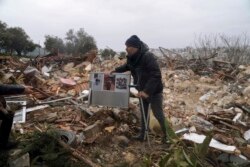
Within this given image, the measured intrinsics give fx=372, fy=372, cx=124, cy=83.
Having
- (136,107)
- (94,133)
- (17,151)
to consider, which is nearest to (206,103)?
(136,107)

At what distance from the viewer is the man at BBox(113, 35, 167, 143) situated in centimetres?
651

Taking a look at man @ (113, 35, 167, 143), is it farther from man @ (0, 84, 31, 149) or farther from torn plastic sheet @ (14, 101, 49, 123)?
torn plastic sheet @ (14, 101, 49, 123)

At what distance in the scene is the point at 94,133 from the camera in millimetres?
7227

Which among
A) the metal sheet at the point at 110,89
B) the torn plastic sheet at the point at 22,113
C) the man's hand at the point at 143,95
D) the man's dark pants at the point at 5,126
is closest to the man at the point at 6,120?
the man's dark pants at the point at 5,126

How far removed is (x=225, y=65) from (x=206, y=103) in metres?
6.54

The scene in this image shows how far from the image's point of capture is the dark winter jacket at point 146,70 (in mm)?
6504

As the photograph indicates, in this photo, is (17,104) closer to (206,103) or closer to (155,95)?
(155,95)

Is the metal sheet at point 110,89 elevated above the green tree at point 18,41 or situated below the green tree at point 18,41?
below

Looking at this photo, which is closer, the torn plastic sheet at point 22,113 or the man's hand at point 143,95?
the man's hand at point 143,95

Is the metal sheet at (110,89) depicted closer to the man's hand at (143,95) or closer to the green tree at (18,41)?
the man's hand at (143,95)

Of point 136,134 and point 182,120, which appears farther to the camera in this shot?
point 182,120

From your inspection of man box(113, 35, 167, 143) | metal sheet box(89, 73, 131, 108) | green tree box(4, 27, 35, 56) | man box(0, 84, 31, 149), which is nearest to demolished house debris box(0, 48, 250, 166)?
man box(0, 84, 31, 149)

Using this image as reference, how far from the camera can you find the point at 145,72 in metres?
6.67

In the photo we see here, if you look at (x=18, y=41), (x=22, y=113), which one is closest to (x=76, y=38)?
(x=18, y=41)
